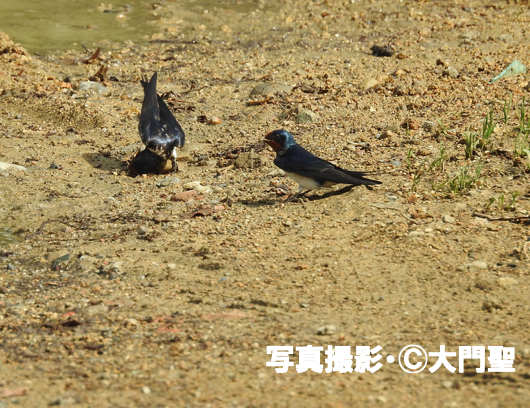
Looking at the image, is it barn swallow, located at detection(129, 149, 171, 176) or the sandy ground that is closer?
the sandy ground

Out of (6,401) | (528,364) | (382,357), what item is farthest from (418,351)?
(6,401)

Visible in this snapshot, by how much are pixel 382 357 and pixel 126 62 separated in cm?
630

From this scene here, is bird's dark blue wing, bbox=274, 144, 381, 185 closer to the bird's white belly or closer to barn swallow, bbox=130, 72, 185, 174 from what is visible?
the bird's white belly

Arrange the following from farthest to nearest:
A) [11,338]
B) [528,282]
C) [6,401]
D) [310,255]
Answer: [310,255], [528,282], [11,338], [6,401]

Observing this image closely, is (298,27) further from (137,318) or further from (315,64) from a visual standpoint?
(137,318)

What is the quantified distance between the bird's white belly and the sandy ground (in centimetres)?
13

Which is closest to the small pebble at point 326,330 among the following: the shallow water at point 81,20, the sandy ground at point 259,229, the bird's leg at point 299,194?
the sandy ground at point 259,229

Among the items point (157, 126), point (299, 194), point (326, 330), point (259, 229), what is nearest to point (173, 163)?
point (157, 126)

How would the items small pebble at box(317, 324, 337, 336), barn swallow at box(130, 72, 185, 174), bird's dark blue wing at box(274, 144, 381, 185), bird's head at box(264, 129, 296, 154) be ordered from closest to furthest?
small pebble at box(317, 324, 337, 336)
bird's dark blue wing at box(274, 144, 381, 185)
bird's head at box(264, 129, 296, 154)
barn swallow at box(130, 72, 185, 174)

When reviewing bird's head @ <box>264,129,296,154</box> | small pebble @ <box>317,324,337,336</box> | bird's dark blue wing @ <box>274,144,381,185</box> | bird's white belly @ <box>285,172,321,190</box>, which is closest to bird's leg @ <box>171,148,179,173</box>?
bird's head @ <box>264,129,296,154</box>

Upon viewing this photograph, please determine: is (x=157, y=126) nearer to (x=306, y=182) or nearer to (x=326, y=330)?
(x=306, y=182)

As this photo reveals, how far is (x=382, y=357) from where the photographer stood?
3131 mm

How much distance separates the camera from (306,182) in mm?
5035

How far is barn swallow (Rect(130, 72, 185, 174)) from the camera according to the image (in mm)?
5906
